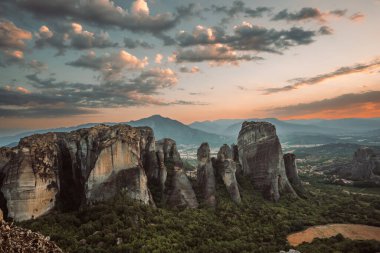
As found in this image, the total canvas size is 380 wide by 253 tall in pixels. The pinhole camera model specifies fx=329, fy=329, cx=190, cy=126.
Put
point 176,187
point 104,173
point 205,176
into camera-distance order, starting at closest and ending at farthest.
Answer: point 104,173 → point 176,187 → point 205,176

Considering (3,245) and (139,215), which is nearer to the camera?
(3,245)

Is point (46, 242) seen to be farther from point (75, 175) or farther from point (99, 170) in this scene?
point (75, 175)

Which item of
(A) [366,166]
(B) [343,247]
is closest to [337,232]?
(B) [343,247]

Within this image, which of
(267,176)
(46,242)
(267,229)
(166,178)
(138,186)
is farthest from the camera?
(267,176)

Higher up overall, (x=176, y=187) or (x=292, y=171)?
(x=176, y=187)

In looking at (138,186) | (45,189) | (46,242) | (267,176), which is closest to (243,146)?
(267,176)

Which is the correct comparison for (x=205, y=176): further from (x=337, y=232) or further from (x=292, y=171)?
(x=292, y=171)

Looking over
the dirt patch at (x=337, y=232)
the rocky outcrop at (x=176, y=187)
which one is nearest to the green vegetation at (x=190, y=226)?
the dirt patch at (x=337, y=232)
